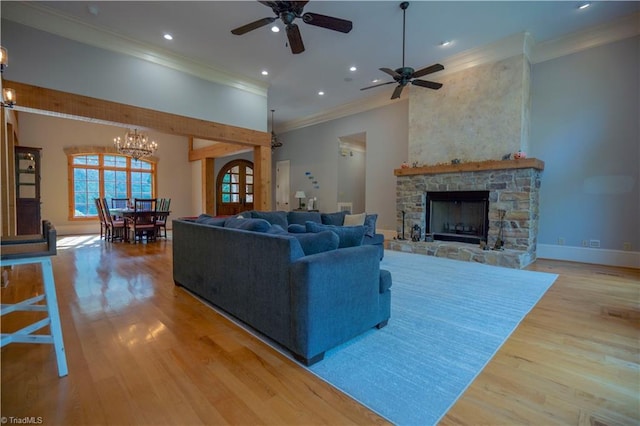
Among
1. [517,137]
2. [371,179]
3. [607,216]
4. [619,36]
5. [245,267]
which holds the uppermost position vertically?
[619,36]

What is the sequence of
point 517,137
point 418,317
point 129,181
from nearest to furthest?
point 418,317
point 517,137
point 129,181

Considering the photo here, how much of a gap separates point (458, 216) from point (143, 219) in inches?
290

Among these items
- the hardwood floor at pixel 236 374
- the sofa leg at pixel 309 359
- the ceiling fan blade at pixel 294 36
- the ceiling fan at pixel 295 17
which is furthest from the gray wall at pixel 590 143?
the sofa leg at pixel 309 359

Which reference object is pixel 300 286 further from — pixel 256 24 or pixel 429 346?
pixel 256 24

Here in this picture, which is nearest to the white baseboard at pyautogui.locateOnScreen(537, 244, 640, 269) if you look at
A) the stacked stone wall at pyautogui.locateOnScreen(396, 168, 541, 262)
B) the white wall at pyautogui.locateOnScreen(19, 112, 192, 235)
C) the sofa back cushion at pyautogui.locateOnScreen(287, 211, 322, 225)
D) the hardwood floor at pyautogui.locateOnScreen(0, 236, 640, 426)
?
the stacked stone wall at pyautogui.locateOnScreen(396, 168, 541, 262)

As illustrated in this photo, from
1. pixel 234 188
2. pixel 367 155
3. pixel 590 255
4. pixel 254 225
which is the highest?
pixel 367 155

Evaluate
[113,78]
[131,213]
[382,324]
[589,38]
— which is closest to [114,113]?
[113,78]

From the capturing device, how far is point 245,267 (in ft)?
7.76

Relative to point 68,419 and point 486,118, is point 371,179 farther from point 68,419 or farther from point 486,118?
point 68,419

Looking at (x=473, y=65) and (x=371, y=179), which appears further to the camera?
(x=371, y=179)

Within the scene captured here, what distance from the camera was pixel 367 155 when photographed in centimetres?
798

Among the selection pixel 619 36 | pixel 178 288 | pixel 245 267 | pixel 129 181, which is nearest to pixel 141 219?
pixel 129 181

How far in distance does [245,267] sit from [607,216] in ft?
19.0

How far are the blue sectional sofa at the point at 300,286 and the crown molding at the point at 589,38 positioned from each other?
18.3ft
